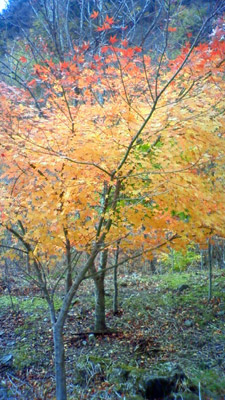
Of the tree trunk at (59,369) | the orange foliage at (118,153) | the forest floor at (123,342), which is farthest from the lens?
the forest floor at (123,342)

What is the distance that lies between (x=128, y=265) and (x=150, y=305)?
14.5 feet

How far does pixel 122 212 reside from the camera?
3.84 meters

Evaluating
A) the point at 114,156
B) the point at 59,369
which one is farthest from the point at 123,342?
the point at 114,156

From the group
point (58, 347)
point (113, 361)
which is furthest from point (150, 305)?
point (58, 347)

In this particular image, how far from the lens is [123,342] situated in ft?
19.4

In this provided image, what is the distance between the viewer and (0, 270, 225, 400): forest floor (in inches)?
180

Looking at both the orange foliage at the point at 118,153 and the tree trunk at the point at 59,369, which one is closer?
the orange foliage at the point at 118,153

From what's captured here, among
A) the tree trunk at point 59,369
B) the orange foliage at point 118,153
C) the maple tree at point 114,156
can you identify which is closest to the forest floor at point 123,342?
the tree trunk at point 59,369

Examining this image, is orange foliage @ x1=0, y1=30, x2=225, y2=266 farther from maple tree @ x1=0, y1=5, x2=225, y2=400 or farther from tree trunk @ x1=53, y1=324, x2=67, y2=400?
tree trunk @ x1=53, y1=324, x2=67, y2=400

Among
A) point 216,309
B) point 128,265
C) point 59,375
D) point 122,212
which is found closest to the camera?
point 59,375

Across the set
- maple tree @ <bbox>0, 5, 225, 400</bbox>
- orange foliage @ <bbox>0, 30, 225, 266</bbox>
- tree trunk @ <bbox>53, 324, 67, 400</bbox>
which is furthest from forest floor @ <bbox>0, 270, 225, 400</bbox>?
orange foliage @ <bbox>0, 30, 225, 266</bbox>

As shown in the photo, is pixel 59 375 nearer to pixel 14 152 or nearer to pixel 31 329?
pixel 14 152

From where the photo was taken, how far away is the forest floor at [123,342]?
457cm

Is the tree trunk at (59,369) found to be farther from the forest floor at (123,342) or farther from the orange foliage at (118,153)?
the orange foliage at (118,153)
